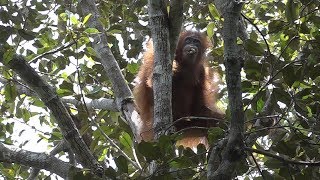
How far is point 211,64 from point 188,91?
1.21 ft

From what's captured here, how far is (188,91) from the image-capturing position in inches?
208

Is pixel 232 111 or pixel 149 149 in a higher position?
pixel 232 111

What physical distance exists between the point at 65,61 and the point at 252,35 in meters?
1.64

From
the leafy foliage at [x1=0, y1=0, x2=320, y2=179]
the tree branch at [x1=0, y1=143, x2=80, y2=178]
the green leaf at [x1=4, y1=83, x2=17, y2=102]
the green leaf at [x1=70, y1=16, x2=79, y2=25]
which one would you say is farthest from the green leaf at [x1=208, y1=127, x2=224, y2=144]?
the green leaf at [x1=4, y1=83, x2=17, y2=102]

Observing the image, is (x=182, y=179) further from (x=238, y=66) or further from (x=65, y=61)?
(x=65, y=61)

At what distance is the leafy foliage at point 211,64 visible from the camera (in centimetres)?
244

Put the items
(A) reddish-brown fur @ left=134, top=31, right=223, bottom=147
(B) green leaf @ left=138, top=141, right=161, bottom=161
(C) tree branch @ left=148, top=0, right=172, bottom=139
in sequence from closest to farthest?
(B) green leaf @ left=138, top=141, right=161, bottom=161 → (C) tree branch @ left=148, top=0, right=172, bottom=139 → (A) reddish-brown fur @ left=134, top=31, right=223, bottom=147

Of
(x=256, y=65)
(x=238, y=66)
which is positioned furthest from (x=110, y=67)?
(x=238, y=66)

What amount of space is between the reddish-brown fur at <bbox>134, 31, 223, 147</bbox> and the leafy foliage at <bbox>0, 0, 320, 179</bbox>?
0.16m

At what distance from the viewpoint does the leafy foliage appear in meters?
2.44

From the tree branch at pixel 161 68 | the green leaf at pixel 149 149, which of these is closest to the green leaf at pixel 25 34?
the tree branch at pixel 161 68

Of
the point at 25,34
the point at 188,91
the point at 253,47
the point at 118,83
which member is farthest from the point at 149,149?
the point at 188,91

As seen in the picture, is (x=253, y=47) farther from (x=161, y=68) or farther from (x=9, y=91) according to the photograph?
(x=9, y=91)

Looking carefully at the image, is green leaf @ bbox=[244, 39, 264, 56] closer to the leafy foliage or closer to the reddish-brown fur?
the leafy foliage
